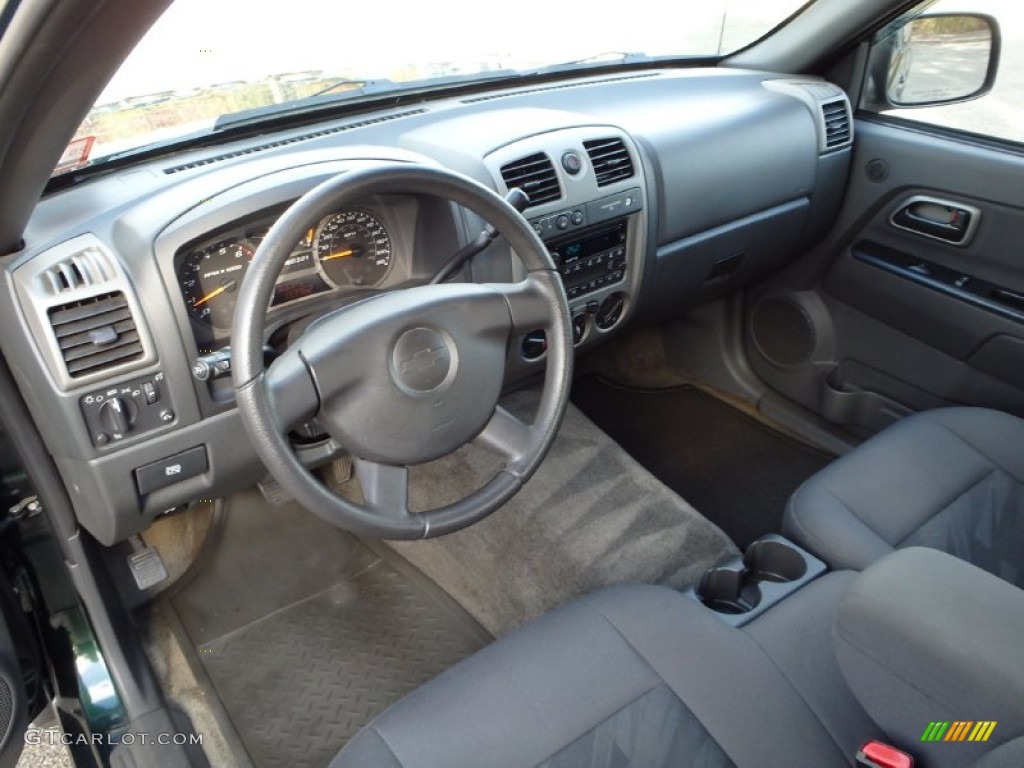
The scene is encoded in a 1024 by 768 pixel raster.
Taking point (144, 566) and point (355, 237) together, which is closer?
point (355, 237)

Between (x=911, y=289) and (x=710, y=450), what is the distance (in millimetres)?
728

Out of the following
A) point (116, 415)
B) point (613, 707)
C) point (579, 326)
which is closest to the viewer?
point (613, 707)

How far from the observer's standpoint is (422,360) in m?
1.17

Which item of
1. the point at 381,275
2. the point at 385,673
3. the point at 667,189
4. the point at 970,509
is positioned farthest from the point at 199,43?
the point at 970,509

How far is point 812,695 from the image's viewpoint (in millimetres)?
1162

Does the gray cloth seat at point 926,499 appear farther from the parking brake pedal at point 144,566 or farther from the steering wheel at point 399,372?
the parking brake pedal at point 144,566

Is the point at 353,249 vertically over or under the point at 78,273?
under

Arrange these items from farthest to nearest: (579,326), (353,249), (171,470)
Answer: (579,326) < (353,249) < (171,470)

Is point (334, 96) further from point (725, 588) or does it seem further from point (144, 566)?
point (725, 588)

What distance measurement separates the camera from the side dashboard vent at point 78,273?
1182 mm

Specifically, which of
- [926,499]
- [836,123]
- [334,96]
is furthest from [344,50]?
[926,499]

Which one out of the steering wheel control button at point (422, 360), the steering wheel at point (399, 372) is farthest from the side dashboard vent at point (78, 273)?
the steering wheel control button at point (422, 360)

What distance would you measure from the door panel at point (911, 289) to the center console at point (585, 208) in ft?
2.46

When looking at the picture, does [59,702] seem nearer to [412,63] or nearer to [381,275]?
[381,275]
